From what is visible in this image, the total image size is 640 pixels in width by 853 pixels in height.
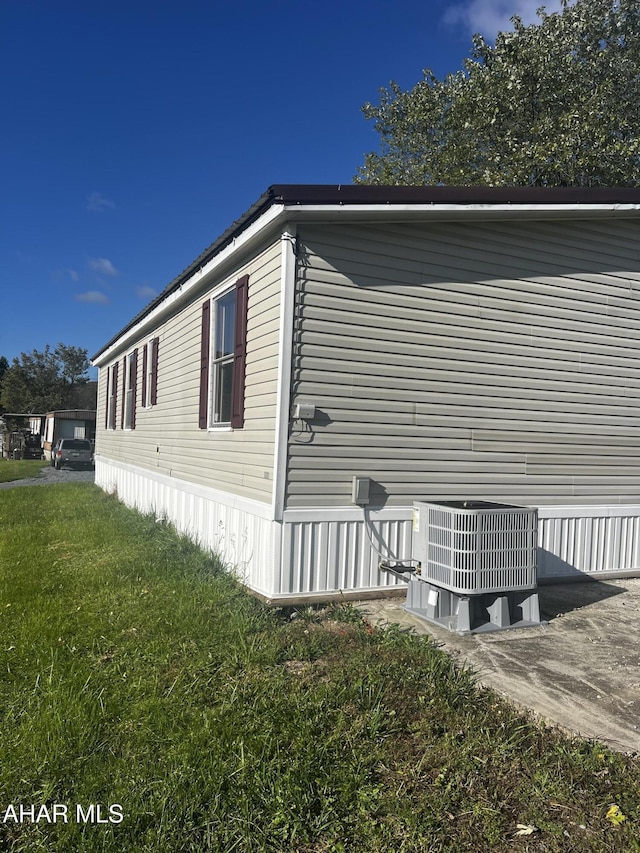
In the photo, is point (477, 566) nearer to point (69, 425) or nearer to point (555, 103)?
point (555, 103)

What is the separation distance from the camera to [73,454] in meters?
26.3

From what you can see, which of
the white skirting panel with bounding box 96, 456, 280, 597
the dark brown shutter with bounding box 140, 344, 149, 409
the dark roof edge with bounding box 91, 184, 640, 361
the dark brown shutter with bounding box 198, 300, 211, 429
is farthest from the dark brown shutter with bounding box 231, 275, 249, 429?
the dark brown shutter with bounding box 140, 344, 149, 409

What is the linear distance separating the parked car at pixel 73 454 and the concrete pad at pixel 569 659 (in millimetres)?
23169

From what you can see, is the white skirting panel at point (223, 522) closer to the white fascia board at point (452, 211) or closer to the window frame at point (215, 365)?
the window frame at point (215, 365)

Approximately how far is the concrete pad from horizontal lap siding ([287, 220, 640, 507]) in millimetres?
1208

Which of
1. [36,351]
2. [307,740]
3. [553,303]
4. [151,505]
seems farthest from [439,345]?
[36,351]

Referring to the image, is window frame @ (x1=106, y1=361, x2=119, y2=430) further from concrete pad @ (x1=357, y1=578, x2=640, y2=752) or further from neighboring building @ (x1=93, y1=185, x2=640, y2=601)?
concrete pad @ (x1=357, y1=578, x2=640, y2=752)

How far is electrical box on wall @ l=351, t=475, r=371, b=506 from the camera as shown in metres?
5.62

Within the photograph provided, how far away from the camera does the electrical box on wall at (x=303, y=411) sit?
17.7 feet

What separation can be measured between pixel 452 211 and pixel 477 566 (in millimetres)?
3129

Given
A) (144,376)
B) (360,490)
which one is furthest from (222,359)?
(144,376)

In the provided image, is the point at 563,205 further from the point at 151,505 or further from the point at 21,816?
the point at 151,505

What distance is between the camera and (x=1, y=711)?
11.1 feet

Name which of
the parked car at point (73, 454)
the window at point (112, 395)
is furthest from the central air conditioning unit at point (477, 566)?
the parked car at point (73, 454)
